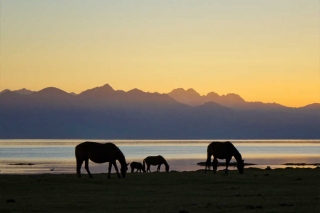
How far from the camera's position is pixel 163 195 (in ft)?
79.3

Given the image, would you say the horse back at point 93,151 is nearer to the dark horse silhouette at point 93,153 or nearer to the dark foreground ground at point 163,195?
the dark horse silhouette at point 93,153

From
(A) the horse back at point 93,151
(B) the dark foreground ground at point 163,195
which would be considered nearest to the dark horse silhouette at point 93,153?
(A) the horse back at point 93,151

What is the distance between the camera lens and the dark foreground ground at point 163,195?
20125 millimetres

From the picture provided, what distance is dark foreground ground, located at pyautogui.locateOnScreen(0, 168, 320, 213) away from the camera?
66.0 feet

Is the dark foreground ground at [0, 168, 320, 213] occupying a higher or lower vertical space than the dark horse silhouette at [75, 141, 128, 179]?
lower

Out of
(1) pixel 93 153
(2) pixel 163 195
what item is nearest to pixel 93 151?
(1) pixel 93 153

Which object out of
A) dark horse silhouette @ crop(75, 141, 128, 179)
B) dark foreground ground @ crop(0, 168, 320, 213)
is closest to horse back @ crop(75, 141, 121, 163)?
dark horse silhouette @ crop(75, 141, 128, 179)

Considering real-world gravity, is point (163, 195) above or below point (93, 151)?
below

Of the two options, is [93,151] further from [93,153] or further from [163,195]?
[163,195]

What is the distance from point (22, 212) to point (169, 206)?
4738 millimetres

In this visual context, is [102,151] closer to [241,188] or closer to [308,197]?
[241,188]

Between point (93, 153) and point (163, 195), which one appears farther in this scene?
point (93, 153)

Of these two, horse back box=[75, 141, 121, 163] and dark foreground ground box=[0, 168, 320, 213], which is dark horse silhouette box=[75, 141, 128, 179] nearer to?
horse back box=[75, 141, 121, 163]

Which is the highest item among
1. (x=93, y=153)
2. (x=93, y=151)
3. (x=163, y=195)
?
(x=93, y=151)
